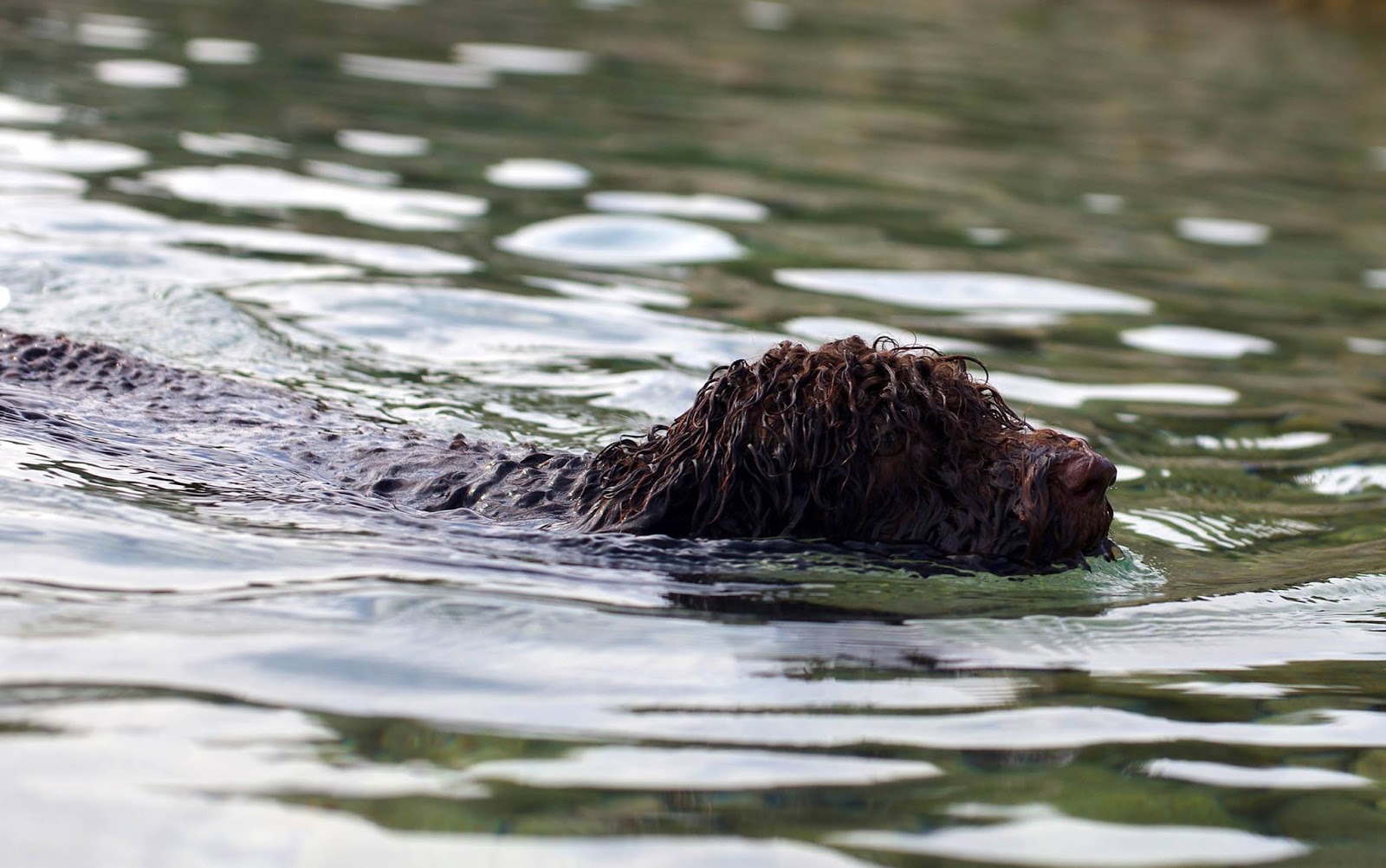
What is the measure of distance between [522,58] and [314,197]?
6531 millimetres

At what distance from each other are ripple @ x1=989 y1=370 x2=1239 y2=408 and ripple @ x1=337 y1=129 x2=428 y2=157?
18.3 feet

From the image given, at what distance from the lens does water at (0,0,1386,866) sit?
146 inches

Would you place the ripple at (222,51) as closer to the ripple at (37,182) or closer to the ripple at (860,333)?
the ripple at (37,182)

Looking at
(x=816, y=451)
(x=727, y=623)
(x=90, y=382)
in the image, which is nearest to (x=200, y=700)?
(x=727, y=623)

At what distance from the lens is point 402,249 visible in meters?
10.5

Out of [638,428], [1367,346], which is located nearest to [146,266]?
[638,428]

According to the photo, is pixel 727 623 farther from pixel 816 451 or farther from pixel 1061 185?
pixel 1061 185

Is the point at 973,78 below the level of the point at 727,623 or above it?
above

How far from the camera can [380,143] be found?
13.1m

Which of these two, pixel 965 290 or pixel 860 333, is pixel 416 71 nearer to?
pixel 965 290

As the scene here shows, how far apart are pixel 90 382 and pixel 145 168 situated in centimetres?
571

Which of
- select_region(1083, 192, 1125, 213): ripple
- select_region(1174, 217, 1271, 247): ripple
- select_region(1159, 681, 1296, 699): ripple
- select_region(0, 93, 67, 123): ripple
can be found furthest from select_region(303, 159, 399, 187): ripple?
select_region(1159, 681, 1296, 699): ripple

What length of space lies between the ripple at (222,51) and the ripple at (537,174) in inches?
148

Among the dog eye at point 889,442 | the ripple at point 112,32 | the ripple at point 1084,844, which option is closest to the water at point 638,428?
the ripple at point 1084,844
